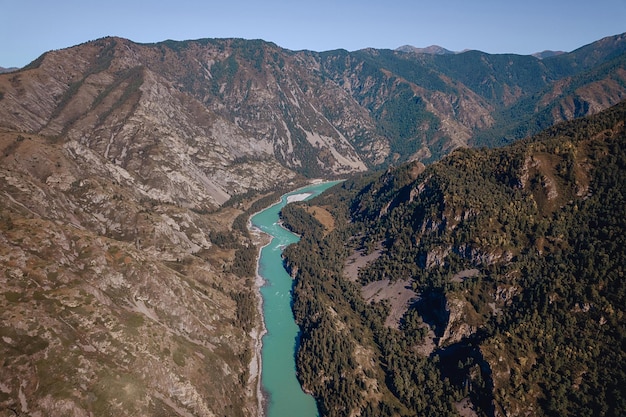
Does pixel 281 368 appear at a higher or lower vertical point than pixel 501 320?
lower

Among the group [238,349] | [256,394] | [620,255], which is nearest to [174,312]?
[238,349]

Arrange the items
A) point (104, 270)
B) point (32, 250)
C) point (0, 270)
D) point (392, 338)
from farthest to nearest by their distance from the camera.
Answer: point (392, 338) → point (104, 270) → point (32, 250) → point (0, 270)

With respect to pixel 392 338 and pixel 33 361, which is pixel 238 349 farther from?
pixel 33 361

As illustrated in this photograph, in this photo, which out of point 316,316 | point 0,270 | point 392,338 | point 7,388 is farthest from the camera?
point 316,316

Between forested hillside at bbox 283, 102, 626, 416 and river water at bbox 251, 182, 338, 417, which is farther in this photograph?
river water at bbox 251, 182, 338, 417

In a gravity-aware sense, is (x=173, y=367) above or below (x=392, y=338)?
above

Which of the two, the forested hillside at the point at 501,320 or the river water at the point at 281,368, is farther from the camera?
the river water at the point at 281,368

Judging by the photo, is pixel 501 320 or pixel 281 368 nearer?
pixel 501 320

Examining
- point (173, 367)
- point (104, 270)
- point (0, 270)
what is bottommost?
point (173, 367)
